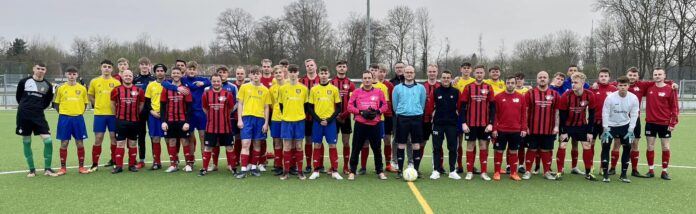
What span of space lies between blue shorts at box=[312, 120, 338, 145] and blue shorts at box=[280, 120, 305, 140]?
0.21 m

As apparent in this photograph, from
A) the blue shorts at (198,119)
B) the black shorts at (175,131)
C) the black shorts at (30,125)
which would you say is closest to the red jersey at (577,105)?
the blue shorts at (198,119)

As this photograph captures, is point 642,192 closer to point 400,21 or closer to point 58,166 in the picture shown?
point 58,166

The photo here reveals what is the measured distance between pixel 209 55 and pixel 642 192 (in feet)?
152

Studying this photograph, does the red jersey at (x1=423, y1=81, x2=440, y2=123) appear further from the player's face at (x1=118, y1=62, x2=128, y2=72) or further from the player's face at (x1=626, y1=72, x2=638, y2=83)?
the player's face at (x1=118, y1=62, x2=128, y2=72)

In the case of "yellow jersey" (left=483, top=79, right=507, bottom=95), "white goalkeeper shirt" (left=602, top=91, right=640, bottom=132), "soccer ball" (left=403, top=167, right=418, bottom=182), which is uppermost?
"yellow jersey" (left=483, top=79, right=507, bottom=95)

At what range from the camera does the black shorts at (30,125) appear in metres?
6.57

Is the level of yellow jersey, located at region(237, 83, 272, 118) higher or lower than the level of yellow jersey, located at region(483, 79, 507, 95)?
lower

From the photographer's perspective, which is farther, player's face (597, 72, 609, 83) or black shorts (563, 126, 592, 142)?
player's face (597, 72, 609, 83)

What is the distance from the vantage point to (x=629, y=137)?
6.57 meters

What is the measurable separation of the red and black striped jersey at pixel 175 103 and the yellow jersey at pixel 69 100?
134 centimetres

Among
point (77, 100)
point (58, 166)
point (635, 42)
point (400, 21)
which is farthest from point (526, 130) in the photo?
point (400, 21)

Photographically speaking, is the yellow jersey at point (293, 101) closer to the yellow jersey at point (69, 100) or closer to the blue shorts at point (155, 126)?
the blue shorts at point (155, 126)

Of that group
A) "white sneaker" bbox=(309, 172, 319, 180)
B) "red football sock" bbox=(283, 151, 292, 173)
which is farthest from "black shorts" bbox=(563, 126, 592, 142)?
"red football sock" bbox=(283, 151, 292, 173)

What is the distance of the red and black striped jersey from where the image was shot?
6832 millimetres
